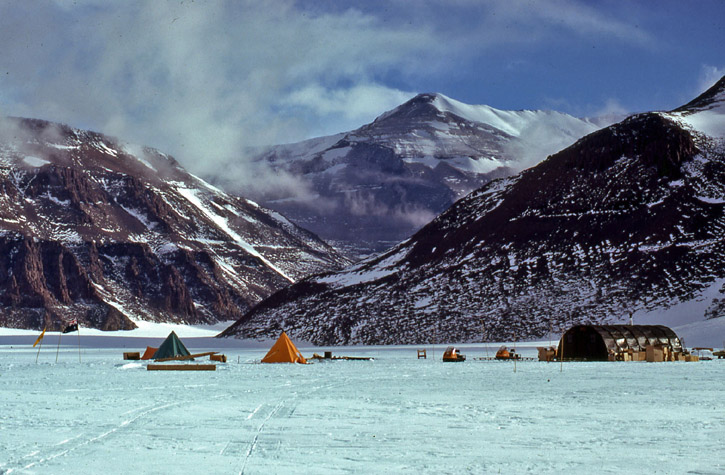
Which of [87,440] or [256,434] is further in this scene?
[256,434]

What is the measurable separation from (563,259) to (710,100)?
61.8m

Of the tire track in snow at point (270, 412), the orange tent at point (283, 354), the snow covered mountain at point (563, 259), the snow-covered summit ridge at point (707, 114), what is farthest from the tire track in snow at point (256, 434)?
the snow-covered summit ridge at point (707, 114)

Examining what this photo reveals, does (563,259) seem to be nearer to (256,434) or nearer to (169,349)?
(169,349)

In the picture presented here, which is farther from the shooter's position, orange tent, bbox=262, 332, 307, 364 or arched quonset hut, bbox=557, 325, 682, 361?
arched quonset hut, bbox=557, 325, 682, 361

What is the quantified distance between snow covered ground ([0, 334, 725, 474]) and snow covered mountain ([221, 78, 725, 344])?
81214 mm

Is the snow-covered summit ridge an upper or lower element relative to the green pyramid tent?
upper

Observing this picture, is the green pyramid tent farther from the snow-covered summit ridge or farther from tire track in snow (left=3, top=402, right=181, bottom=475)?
the snow-covered summit ridge

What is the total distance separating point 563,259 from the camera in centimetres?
13238

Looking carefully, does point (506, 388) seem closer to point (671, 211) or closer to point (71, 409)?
point (71, 409)

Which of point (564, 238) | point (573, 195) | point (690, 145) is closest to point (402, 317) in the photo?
point (564, 238)

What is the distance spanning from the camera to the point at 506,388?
113 feet

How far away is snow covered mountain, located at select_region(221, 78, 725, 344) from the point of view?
118 metres

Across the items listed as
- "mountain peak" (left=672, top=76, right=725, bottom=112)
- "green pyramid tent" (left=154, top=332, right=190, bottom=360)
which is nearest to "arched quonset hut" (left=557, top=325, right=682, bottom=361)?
"green pyramid tent" (left=154, top=332, right=190, bottom=360)

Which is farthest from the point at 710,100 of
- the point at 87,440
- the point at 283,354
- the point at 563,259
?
the point at 87,440
